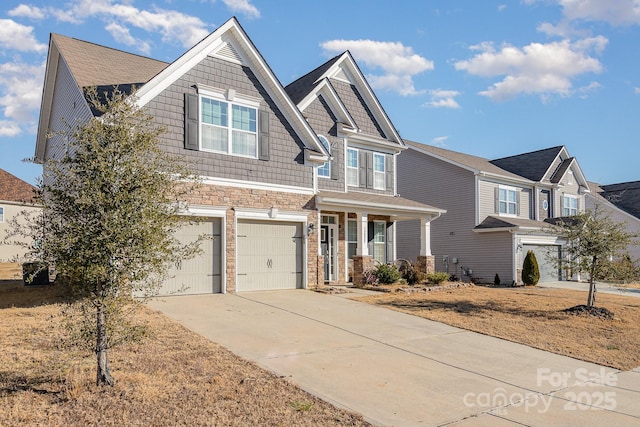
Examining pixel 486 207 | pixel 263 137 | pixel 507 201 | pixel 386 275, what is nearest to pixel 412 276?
pixel 386 275

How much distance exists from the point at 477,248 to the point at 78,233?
891 inches

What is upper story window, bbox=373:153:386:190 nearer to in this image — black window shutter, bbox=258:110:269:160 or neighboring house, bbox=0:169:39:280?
black window shutter, bbox=258:110:269:160

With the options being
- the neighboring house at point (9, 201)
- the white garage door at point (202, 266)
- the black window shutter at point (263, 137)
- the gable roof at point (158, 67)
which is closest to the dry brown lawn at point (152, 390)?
the white garage door at point (202, 266)

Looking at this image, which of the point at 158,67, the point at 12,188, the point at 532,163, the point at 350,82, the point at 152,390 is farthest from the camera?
the point at 12,188

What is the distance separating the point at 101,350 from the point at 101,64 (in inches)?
526

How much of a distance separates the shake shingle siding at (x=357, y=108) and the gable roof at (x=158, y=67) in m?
4.53

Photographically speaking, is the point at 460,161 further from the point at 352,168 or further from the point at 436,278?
the point at 436,278

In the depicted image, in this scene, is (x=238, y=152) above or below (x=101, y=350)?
above

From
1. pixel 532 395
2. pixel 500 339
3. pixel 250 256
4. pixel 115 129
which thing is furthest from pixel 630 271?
pixel 115 129

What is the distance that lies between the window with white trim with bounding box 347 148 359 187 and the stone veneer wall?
3.57 metres

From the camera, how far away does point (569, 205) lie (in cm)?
3050

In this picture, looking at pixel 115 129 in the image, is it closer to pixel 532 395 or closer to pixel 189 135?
pixel 532 395

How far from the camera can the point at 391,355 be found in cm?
838

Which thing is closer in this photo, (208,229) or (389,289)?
(208,229)
